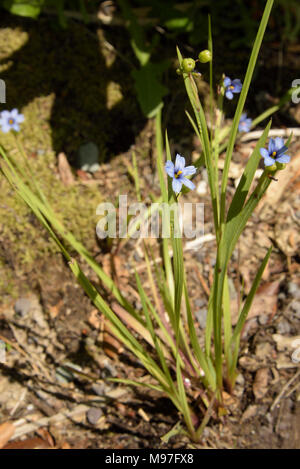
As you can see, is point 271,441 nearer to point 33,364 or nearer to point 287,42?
point 33,364

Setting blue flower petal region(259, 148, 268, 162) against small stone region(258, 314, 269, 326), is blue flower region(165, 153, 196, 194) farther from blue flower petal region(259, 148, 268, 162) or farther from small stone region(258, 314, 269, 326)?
small stone region(258, 314, 269, 326)

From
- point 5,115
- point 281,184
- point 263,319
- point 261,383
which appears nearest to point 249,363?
point 261,383

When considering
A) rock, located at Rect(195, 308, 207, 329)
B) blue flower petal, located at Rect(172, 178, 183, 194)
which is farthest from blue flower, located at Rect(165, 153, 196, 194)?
rock, located at Rect(195, 308, 207, 329)

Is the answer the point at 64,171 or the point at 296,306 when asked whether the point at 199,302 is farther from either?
the point at 64,171

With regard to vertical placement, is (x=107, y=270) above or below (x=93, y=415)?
above

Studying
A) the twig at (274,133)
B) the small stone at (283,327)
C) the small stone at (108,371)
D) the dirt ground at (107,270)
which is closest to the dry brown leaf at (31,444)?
the dirt ground at (107,270)

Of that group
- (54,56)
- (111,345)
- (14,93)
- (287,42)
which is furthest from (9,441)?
(287,42)

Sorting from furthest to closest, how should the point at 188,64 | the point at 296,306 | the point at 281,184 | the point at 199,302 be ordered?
the point at 281,184 < the point at 199,302 < the point at 296,306 < the point at 188,64
